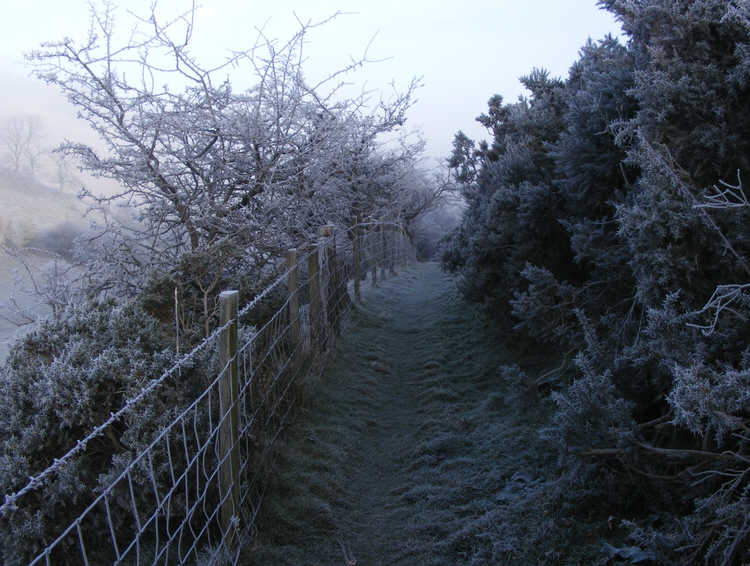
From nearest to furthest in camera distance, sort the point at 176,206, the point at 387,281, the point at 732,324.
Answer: the point at 732,324
the point at 176,206
the point at 387,281

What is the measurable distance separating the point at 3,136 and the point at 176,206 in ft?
58.7

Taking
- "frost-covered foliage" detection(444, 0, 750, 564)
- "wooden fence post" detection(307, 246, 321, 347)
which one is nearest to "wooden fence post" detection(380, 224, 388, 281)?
"wooden fence post" detection(307, 246, 321, 347)

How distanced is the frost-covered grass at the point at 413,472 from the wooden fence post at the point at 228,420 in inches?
11.7

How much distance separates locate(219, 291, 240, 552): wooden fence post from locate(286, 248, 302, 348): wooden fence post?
6.88ft

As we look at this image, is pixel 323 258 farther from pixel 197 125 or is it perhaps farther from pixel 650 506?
pixel 650 506

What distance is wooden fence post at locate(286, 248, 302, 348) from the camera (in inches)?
218

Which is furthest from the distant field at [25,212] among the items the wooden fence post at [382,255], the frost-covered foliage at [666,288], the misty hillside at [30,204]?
the wooden fence post at [382,255]

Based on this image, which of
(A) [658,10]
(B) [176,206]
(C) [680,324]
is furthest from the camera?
(B) [176,206]

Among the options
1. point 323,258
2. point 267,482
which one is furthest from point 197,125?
point 267,482

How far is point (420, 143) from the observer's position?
16.6 meters

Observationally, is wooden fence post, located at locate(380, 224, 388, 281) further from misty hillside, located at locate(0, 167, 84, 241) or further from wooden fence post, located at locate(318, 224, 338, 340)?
wooden fence post, located at locate(318, 224, 338, 340)

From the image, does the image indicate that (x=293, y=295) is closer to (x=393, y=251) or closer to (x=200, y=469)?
(x=200, y=469)

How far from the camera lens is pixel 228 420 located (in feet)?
11.1

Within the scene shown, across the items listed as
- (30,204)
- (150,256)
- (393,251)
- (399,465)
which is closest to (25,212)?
(30,204)
